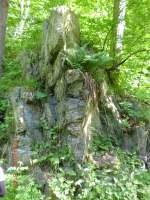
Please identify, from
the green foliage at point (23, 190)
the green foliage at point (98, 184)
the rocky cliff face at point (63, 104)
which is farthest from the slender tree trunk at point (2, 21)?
the green foliage at point (98, 184)

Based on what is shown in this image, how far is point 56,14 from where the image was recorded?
838 centimetres

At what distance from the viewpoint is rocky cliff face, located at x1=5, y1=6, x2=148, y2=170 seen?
7.64m

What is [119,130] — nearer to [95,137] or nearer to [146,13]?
[95,137]

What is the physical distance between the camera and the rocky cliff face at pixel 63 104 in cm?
764

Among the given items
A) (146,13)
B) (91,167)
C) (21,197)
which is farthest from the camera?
(146,13)

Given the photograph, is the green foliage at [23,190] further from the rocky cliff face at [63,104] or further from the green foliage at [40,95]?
the green foliage at [40,95]

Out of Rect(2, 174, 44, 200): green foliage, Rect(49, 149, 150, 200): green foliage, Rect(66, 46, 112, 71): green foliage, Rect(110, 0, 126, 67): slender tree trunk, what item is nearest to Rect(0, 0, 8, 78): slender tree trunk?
Rect(66, 46, 112, 71): green foliage

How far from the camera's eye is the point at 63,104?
7.88 metres

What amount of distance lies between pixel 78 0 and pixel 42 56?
242 cm

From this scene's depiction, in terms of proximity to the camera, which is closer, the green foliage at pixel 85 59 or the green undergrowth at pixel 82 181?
the green undergrowth at pixel 82 181

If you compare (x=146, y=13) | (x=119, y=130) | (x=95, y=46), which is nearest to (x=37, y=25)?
(x=95, y=46)

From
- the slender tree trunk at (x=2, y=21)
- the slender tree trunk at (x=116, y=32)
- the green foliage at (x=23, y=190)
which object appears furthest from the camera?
the slender tree trunk at (x=2, y=21)

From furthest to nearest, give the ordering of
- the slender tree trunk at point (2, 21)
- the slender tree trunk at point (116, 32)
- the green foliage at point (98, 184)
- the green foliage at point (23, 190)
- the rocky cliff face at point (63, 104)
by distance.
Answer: the slender tree trunk at point (2, 21) < the slender tree trunk at point (116, 32) < the rocky cliff face at point (63, 104) < the green foliage at point (98, 184) < the green foliage at point (23, 190)

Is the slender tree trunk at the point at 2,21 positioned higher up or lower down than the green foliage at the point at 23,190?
higher up
